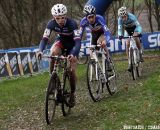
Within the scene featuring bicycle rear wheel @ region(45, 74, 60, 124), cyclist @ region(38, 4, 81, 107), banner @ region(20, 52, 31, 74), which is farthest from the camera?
banner @ region(20, 52, 31, 74)

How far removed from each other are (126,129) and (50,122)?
6.08 feet

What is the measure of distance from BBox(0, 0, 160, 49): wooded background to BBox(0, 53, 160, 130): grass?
21877 mm

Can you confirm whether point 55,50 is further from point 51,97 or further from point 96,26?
point 96,26

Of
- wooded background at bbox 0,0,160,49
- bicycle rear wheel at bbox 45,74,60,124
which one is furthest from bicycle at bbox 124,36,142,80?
wooded background at bbox 0,0,160,49

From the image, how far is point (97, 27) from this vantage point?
1138 centimetres

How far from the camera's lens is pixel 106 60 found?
10945 mm

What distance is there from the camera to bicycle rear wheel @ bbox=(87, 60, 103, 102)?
10320mm

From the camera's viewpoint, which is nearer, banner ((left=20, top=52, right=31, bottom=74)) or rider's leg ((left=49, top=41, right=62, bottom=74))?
rider's leg ((left=49, top=41, right=62, bottom=74))

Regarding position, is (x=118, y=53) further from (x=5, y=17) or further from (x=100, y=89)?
(x=100, y=89)

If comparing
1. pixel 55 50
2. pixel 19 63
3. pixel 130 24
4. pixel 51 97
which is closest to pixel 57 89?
pixel 51 97

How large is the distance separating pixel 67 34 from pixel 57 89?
124 cm

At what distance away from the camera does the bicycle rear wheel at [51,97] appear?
8.50 m

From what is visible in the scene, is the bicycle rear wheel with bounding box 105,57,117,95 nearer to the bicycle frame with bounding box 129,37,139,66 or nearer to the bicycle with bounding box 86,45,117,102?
the bicycle with bounding box 86,45,117,102

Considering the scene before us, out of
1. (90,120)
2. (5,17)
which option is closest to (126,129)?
(90,120)
